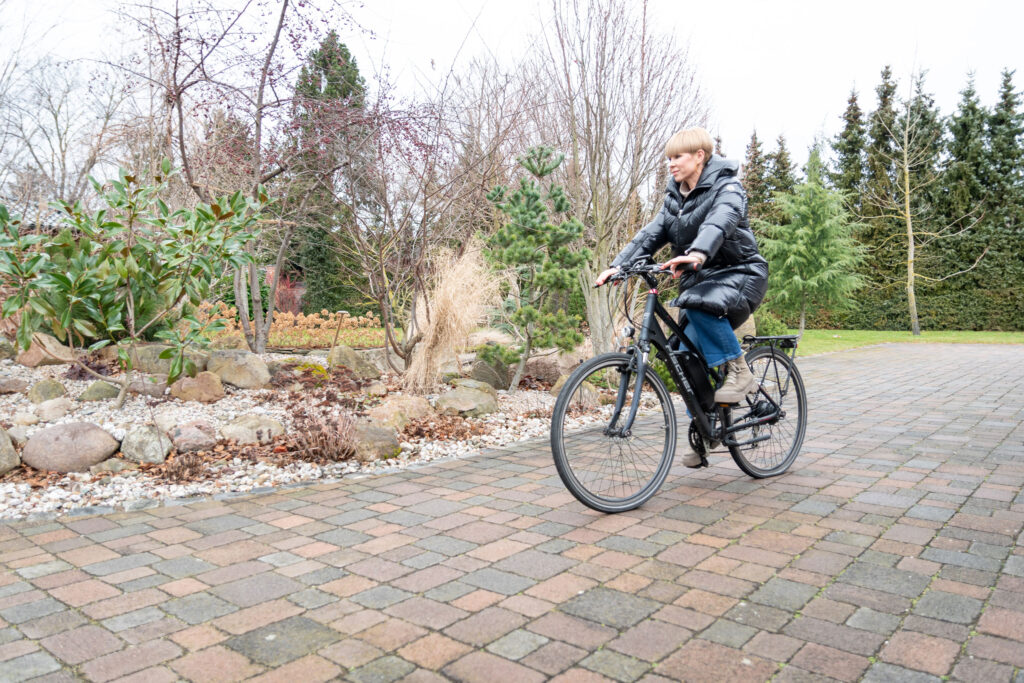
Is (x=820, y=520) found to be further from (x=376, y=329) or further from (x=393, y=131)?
(x=376, y=329)

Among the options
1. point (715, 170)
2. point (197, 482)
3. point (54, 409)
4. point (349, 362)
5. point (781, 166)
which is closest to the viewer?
point (715, 170)

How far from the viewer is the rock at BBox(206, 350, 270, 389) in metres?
5.78

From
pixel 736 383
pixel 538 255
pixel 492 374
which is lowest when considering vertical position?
pixel 492 374

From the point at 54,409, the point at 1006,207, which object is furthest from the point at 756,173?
the point at 54,409

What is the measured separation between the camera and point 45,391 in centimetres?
521

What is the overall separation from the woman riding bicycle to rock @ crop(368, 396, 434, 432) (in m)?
2.17

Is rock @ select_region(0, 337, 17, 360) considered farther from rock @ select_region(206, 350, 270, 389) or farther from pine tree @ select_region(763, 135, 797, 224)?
pine tree @ select_region(763, 135, 797, 224)

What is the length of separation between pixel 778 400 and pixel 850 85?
106ft

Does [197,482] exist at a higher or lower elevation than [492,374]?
lower

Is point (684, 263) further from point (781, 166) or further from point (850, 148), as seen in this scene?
point (781, 166)

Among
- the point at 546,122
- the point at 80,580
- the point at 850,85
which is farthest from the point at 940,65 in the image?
the point at 80,580

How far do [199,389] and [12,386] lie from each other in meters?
1.63

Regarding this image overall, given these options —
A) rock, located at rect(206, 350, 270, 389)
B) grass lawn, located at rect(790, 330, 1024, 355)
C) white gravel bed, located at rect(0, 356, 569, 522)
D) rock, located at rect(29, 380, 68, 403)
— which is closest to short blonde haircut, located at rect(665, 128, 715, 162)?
white gravel bed, located at rect(0, 356, 569, 522)

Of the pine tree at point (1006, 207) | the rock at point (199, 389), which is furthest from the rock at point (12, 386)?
the pine tree at point (1006, 207)
